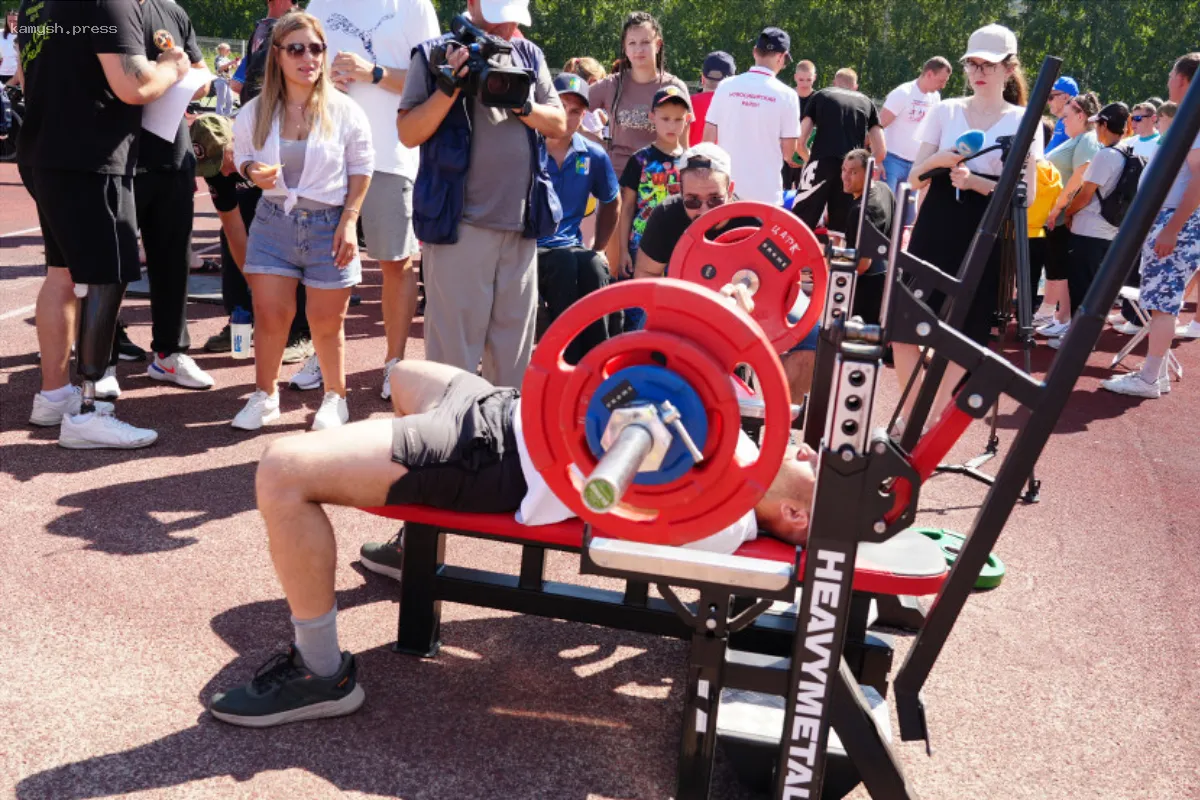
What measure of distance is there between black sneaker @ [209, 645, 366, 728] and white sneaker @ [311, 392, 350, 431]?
7.29 ft

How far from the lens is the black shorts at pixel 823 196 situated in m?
7.96

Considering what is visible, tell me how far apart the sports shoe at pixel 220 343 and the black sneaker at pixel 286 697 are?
388 centimetres

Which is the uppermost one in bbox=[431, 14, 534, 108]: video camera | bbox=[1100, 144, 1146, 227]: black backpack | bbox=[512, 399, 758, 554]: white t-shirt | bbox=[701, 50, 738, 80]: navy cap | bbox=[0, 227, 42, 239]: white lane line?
bbox=[701, 50, 738, 80]: navy cap

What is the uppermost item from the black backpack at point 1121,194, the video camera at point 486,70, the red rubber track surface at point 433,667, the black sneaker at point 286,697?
the video camera at point 486,70

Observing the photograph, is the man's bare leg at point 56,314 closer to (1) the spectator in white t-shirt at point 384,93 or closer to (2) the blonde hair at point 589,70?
(1) the spectator in white t-shirt at point 384,93

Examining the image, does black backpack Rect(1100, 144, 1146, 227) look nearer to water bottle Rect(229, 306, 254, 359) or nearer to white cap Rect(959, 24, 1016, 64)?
white cap Rect(959, 24, 1016, 64)

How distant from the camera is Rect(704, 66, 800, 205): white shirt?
287 inches

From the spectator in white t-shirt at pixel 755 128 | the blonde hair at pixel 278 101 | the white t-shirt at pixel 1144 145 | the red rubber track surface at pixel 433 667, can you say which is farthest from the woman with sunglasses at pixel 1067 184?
the blonde hair at pixel 278 101

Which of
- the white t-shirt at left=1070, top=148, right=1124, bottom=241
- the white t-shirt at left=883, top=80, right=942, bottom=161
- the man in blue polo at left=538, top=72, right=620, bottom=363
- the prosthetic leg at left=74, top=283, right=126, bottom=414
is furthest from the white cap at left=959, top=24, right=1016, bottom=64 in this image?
the white t-shirt at left=883, top=80, right=942, bottom=161

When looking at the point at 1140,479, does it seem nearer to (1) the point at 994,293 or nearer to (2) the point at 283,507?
(1) the point at 994,293

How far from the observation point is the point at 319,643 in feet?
9.45

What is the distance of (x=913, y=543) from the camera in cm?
305

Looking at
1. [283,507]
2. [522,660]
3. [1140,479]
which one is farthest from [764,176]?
[283,507]

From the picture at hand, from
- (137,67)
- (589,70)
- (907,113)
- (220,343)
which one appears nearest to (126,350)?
(220,343)
